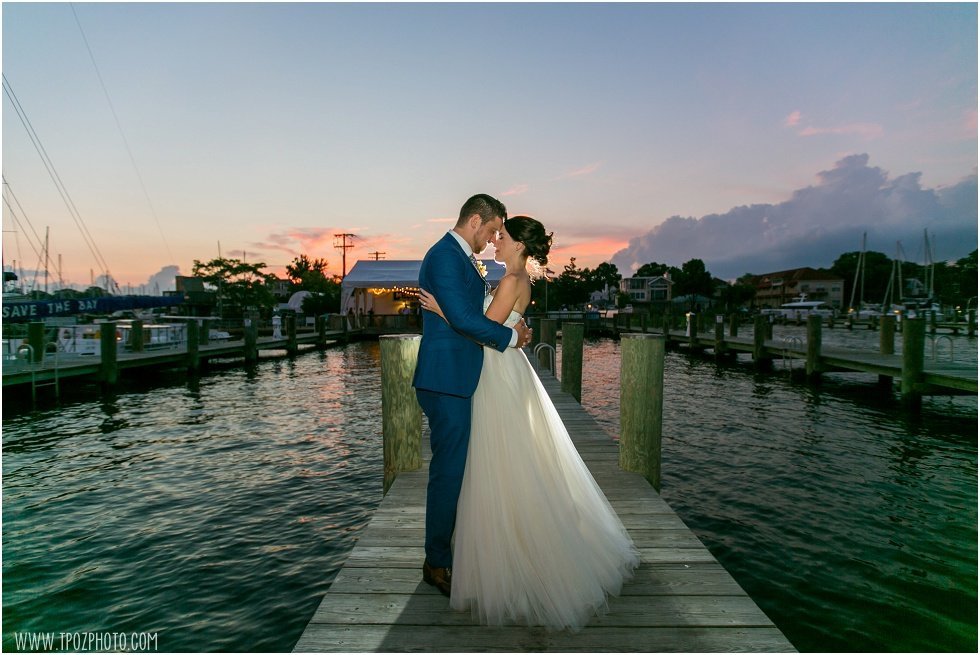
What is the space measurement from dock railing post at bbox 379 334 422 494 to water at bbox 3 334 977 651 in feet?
4.35

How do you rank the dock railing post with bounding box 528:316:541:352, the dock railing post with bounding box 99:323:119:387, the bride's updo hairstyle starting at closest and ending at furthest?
the bride's updo hairstyle → the dock railing post with bounding box 99:323:119:387 → the dock railing post with bounding box 528:316:541:352

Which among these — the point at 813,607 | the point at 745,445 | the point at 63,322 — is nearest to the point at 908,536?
the point at 813,607

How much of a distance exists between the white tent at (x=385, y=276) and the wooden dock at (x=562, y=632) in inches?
1208

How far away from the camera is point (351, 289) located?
37438 mm

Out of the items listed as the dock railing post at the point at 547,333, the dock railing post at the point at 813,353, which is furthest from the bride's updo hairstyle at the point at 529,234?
the dock railing post at the point at 813,353

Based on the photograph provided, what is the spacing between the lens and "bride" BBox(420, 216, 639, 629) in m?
2.63

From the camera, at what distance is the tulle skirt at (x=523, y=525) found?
2627 millimetres

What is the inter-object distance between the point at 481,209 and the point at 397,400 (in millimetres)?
2564

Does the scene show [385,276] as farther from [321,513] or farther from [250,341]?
[321,513]

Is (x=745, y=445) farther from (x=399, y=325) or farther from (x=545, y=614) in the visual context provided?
(x=399, y=325)

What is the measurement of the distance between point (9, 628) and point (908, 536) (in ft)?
27.8

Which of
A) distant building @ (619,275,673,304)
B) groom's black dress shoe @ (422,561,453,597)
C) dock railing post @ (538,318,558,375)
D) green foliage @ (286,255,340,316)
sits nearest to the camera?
groom's black dress shoe @ (422,561,453,597)

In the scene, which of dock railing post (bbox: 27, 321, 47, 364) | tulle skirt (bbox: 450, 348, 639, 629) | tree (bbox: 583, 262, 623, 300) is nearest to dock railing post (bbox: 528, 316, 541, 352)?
tulle skirt (bbox: 450, 348, 639, 629)

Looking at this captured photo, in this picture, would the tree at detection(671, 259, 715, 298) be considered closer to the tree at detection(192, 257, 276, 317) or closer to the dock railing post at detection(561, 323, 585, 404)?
the tree at detection(192, 257, 276, 317)
